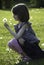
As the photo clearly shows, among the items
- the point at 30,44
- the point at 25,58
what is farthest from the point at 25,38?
the point at 25,58

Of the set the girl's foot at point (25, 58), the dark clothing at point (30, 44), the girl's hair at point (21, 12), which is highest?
the girl's hair at point (21, 12)

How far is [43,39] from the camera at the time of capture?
730cm

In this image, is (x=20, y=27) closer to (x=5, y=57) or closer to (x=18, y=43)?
(x=18, y=43)

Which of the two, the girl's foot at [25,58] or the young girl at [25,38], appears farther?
the girl's foot at [25,58]

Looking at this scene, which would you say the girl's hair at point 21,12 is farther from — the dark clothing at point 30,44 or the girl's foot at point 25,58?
the girl's foot at point 25,58

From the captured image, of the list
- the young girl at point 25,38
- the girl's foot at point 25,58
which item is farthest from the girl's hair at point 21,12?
the girl's foot at point 25,58

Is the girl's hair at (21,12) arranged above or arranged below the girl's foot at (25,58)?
above

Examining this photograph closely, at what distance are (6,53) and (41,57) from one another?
98cm

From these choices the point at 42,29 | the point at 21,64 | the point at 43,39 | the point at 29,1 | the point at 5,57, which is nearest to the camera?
the point at 21,64

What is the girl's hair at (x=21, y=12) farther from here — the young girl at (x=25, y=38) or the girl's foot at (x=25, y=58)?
the girl's foot at (x=25, y=58)

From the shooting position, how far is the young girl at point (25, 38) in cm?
512

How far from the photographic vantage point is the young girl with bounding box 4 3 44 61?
16.8 feet

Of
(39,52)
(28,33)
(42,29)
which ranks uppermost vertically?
(28,33)

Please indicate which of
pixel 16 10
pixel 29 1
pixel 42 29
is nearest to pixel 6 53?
pixel 16 10
